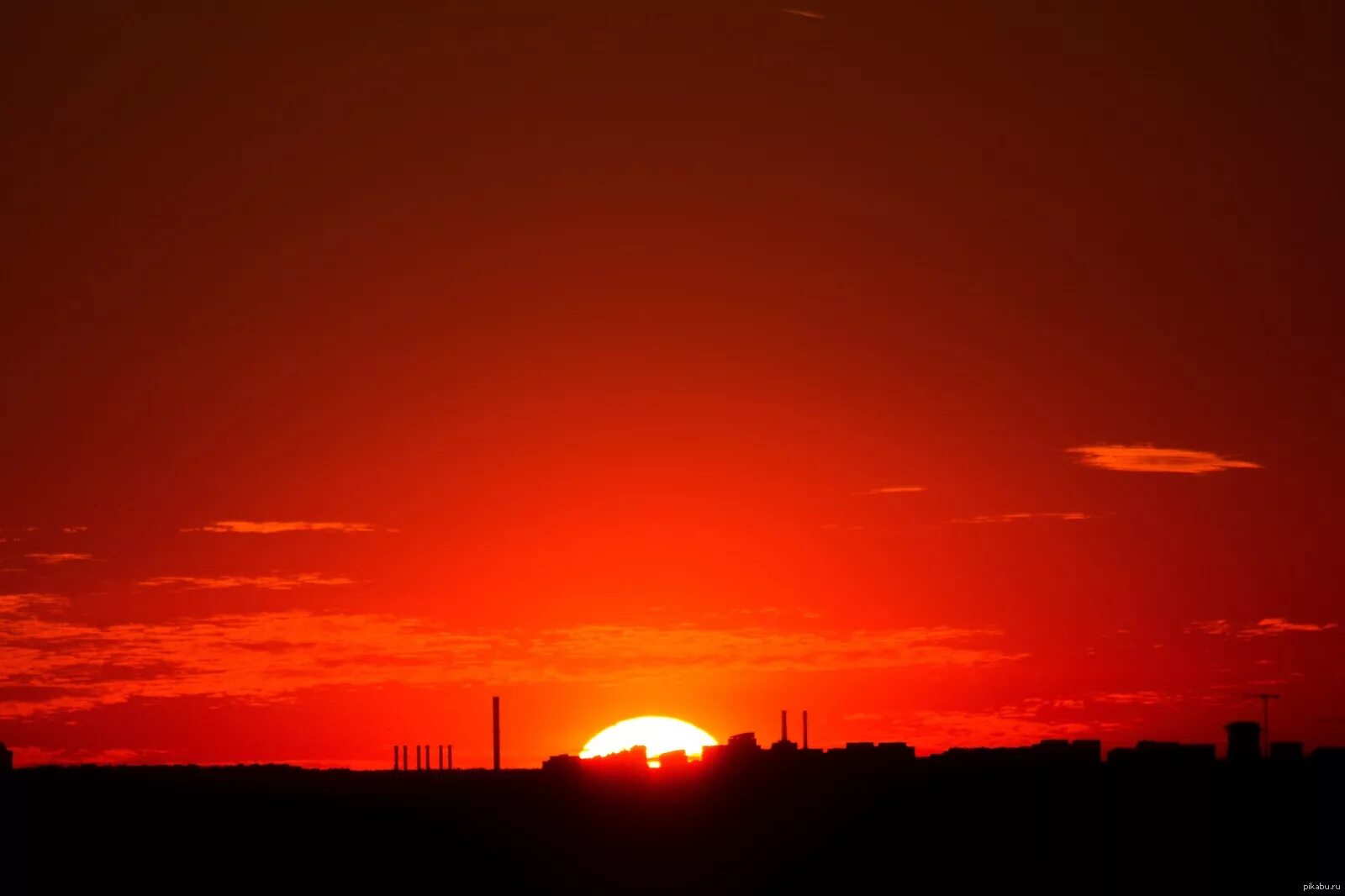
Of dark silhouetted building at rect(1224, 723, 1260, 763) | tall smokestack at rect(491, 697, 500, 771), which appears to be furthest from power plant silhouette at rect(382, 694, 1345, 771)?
tall smokestack at rect(491, 697, 500, 771)

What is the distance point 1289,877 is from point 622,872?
11.1m

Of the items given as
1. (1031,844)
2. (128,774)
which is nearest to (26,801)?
(128,774)

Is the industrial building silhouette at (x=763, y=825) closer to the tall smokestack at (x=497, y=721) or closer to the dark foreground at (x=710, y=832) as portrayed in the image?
the dark foreground at (x=710, y=832)

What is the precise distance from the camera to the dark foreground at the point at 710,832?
30.5 metres

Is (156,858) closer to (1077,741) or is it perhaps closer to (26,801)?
(26,801)

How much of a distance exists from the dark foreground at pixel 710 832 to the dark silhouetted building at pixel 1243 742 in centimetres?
47

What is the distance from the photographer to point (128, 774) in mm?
33031

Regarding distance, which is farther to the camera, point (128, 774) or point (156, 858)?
point (128, 774)

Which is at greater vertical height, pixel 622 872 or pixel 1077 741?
pixel 1077 741

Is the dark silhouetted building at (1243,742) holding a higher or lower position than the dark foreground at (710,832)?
higher

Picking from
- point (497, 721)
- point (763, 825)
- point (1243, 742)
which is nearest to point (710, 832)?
point (763, 825)

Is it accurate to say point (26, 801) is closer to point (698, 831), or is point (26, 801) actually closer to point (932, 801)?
point (698, 831)

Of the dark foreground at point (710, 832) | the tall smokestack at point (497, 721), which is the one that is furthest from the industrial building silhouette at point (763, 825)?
the tall smokestack at point (497, 721)

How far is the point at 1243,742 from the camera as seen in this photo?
1244 inches
